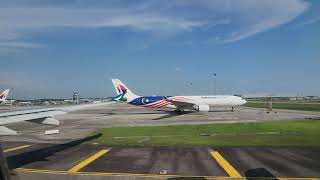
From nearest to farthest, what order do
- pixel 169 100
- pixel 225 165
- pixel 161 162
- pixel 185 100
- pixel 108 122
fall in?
pixel 225 165, pixel 161 162, pixel 108 122, pixel 169 100, pixel 185 100

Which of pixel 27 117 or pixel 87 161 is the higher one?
pixel 27 117

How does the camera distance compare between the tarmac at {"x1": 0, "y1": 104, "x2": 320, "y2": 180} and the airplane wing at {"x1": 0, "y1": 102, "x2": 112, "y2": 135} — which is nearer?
the airplane wing at {"x1": 0, "y1": 102, "x2": 112, "y2": 135}

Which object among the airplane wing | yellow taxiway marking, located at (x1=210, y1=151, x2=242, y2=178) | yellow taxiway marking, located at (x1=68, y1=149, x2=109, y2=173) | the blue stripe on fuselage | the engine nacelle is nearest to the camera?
the airplane wing

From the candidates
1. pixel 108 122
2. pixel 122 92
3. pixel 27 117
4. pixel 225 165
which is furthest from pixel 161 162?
pixel 122 92

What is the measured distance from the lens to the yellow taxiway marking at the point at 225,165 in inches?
611

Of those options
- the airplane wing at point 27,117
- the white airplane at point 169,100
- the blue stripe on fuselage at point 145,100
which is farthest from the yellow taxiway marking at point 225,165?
the blue stripe on fuselage at point 145,100

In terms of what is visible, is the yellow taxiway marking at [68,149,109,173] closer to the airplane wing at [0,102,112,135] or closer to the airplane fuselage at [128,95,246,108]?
the airplane wing at [0,102,112,135]

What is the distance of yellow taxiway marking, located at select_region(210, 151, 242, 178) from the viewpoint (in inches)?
611

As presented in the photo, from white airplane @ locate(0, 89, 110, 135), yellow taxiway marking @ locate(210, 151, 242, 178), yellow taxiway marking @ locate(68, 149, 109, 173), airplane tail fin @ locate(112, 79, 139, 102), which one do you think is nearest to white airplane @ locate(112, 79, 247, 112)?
airplane tail fin @ locate(112, 79, 139, 102)

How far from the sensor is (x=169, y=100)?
2729 inches

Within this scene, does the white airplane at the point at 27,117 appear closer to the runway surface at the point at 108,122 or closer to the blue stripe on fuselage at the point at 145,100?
the runway surface at the point at 108,122

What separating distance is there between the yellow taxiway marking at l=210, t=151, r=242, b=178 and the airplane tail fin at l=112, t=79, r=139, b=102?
52.7 meters

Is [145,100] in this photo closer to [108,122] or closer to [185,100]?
[185,100]

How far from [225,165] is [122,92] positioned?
57.8m
